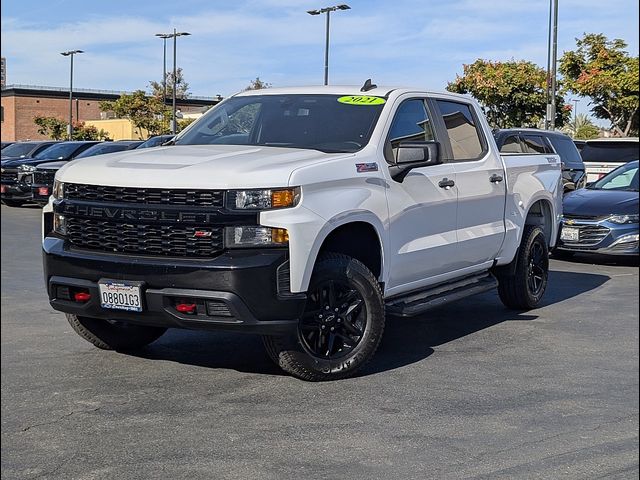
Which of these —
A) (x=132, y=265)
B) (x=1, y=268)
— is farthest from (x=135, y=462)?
(x=1, y=268)

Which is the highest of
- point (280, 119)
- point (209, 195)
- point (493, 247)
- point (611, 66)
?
point (611, 66)

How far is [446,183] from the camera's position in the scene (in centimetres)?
704

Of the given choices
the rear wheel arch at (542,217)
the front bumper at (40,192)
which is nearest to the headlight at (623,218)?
the rear wheel arch at (542,217)

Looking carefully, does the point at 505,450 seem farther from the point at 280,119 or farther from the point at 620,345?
the point at 280,119

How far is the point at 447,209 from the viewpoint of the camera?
707cm

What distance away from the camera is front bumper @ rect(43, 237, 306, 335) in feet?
17.8

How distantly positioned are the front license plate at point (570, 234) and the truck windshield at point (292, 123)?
16.5 ft

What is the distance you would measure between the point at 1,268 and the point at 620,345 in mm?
5317

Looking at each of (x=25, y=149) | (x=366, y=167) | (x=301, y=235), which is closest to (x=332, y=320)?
(x=301, y=235)

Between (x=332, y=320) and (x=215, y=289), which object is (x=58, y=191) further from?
(x=332, y=320)

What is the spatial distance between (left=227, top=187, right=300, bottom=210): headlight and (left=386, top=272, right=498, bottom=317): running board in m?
1.41

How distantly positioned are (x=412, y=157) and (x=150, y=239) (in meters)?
1.96

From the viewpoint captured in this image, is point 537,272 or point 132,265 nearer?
point 132,265

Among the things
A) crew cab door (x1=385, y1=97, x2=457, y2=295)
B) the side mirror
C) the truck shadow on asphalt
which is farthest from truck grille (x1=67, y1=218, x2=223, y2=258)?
the side mirror
